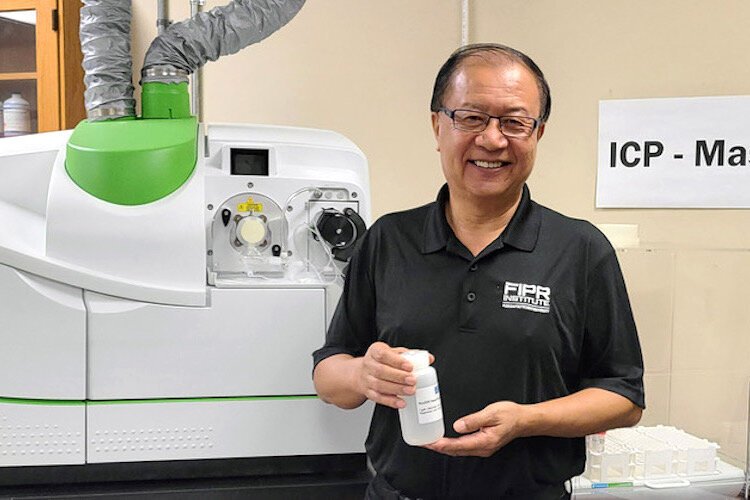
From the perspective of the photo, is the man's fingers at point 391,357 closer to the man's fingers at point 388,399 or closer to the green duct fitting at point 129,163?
the man's fingers at point 388,399

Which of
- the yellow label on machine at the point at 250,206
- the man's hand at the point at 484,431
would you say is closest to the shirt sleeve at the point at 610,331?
the man's hand at the point at 484,431

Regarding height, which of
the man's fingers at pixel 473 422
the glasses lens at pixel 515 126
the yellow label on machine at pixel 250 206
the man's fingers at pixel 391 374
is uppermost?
the glasses lens at pixel 515 126

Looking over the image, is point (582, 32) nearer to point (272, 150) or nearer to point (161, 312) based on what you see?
point (272, 150)

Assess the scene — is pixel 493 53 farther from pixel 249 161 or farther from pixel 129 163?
pixel 129 163

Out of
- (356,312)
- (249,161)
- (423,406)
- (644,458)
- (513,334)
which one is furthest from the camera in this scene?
(644,458)

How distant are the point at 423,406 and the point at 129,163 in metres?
0.74

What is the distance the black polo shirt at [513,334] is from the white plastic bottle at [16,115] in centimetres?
174

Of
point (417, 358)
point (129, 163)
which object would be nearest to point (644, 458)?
point (417, 358)

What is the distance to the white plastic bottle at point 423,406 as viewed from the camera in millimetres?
997

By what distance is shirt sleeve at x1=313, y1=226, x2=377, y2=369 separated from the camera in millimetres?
1251

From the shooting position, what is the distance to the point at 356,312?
125cm

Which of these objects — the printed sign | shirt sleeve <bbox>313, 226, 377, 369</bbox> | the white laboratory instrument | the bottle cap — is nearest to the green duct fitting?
the white laboratory instrument

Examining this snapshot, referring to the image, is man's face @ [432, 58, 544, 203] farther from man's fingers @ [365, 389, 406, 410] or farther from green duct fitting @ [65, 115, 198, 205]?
green duct fitting @ [65, 115, 198, 205]

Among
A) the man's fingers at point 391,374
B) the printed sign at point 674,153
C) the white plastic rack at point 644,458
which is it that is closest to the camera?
the man's fingers at point 391,374
